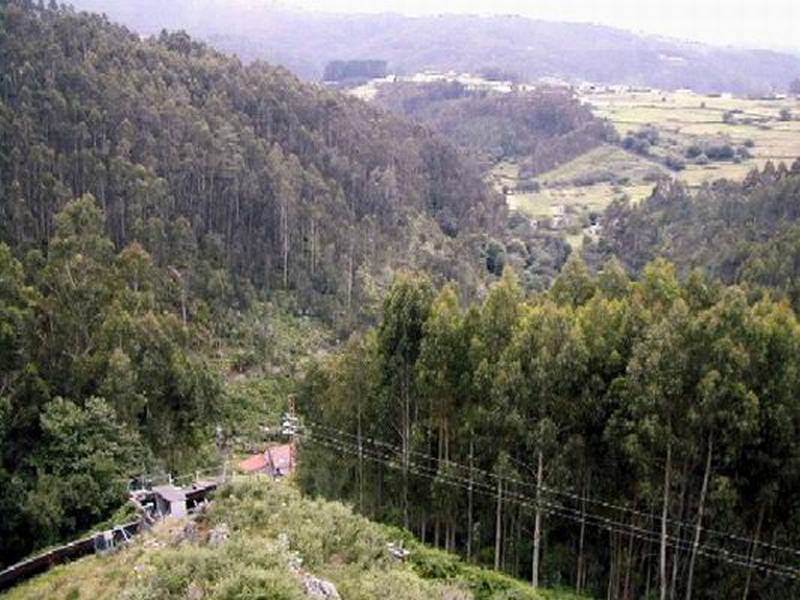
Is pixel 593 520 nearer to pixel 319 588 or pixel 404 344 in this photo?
pixel 404 344

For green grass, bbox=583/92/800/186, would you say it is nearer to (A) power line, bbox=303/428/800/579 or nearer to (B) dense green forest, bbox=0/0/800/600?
(B) dense green forest, bbox=0/0/800/600

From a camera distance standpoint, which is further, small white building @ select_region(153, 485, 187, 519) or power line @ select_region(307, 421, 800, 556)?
small white building @ select_region(153, 485, 187, 519)

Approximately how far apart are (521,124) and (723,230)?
64.0 meters

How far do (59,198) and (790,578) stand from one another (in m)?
34.7

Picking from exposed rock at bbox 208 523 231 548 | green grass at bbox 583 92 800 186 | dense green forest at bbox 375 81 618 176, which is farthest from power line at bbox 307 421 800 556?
dense green forest at bbox 375 81 618 176

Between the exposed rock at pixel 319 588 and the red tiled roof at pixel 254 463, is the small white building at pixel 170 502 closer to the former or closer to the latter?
the exposed rock at pixel 319 588

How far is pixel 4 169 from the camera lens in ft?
141

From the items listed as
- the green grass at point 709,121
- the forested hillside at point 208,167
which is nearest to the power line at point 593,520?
the forested hillside at point 208,167

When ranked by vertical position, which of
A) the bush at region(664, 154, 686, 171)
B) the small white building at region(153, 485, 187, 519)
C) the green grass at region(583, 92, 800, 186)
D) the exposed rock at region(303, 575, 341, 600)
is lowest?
the small white building at region(153, 485, 187, 519)

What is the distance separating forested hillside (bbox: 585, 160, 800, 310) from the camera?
44250 mm

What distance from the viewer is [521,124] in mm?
120375

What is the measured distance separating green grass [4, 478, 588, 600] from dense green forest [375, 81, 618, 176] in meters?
85.8

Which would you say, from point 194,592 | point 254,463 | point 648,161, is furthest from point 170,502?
point 648,161

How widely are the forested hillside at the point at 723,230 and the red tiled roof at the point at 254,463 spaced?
72.5 ft
